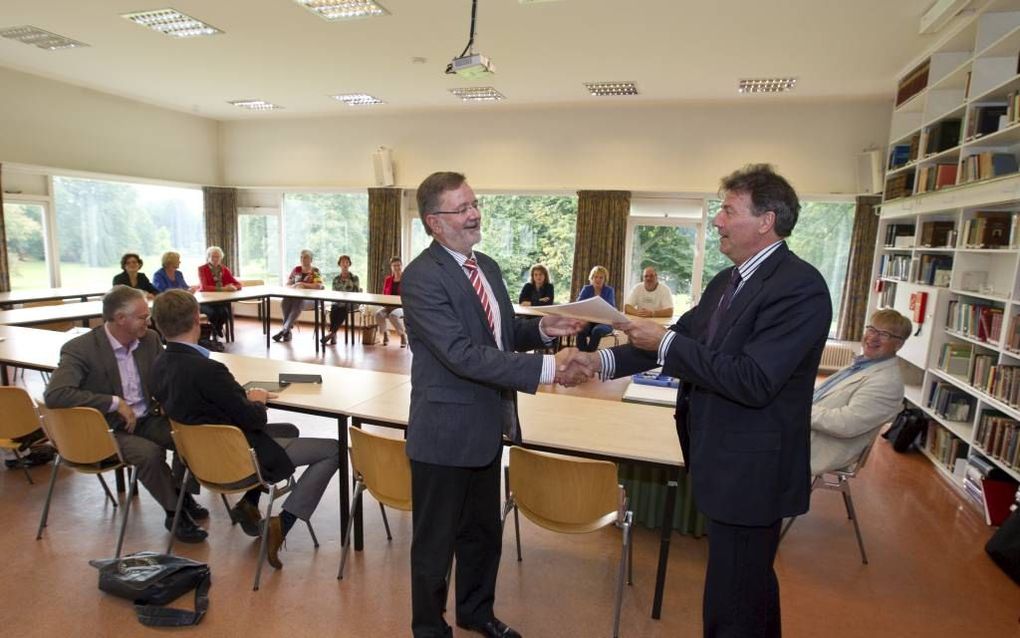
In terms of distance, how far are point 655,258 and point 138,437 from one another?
6847mm

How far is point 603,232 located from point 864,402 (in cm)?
549

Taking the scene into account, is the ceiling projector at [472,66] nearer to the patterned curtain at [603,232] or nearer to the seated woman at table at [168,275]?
the patterned curtain at [603,232]

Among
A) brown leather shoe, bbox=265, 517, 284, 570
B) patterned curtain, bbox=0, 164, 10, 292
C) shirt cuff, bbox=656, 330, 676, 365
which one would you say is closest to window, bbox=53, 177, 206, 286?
patterned curtain, bbox=0, 164, 10, 292

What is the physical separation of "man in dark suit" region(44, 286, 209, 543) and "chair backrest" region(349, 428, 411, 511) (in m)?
1.09

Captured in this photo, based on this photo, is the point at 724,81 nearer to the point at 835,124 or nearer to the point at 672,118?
the point at 672,118

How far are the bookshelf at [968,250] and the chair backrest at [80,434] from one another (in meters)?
4.92

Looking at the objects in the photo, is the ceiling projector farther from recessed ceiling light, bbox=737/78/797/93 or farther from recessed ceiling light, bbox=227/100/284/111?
recessed ceiling light, bbox=227/100/284/111

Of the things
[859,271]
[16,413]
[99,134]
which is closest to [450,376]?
[16,413]

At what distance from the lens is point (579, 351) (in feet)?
5.73

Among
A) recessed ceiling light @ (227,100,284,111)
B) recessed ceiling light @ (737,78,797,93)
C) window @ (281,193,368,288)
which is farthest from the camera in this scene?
window @ (281,193,368,288)

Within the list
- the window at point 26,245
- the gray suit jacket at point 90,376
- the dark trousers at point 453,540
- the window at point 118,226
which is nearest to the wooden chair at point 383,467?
the dark trousers at point 453,540

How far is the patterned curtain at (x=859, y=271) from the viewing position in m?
6.89

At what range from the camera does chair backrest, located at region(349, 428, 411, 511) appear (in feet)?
7.36

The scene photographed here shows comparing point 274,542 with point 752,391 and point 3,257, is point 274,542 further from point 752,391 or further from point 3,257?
point 3,257
